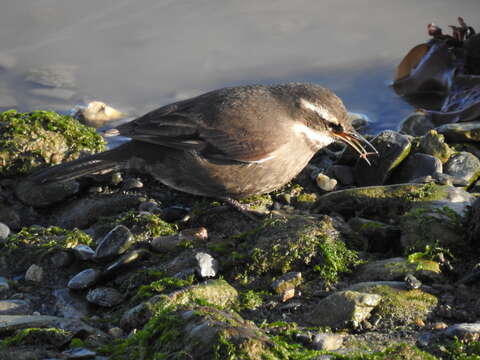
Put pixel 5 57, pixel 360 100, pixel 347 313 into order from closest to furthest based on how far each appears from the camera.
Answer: pixel 347 313 < pixel 360 100 < pixel 5 57

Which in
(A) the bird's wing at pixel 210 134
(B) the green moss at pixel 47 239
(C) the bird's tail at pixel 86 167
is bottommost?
(B) the green moss at pixel 47 239

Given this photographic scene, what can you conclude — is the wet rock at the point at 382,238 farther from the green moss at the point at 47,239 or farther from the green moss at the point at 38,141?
the green moss at the point at 38,141

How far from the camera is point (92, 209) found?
595cm

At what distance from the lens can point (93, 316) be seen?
4.11 metres

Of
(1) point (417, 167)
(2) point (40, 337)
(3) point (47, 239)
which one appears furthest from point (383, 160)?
(2) point (40, 337)

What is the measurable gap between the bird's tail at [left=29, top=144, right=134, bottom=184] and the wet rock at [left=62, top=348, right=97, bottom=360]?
303 cm

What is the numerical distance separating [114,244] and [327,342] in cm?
225

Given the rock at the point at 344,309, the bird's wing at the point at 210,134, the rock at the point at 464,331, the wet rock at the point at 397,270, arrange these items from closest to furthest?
1. the rock at the point at 464,331
2. the rock at the point at 344,309
3. the wet rock at the point at 397,270
4. the bird's wing at the point at 210,134

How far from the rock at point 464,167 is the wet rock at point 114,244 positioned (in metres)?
3.26

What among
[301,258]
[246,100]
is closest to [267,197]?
[246,100]

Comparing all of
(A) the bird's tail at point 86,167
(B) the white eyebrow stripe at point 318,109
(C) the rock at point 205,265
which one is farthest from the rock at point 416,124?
(C) the rock at point 205,265

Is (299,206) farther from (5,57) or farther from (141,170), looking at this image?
(5,57)

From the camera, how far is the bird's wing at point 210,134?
570 centimetres

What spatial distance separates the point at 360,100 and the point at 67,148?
4.97 metres
